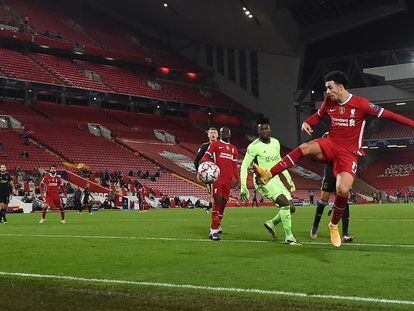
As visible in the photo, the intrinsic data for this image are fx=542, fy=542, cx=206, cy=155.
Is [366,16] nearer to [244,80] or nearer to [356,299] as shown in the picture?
[244,80]

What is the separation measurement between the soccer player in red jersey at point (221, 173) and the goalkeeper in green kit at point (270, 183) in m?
0.72

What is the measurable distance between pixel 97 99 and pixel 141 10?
47.9 feet

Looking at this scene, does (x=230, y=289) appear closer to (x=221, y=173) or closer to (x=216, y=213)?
(x=216, y=213)

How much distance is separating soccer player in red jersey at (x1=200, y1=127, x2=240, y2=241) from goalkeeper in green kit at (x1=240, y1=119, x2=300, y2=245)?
2.36 ft

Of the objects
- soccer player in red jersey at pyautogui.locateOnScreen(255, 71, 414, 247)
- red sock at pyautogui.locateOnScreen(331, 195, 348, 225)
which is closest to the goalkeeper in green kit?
red sock at pyautogui.locateOnScreen(331, 195, 348, 225)

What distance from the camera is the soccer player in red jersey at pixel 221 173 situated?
11.4m

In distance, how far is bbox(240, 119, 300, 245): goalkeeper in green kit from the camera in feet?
33.5

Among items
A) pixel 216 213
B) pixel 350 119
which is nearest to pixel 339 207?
pixel 350 119

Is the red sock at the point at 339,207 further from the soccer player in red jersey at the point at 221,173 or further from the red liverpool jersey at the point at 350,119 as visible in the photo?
the soccer player in red jersey at the point at 221,173

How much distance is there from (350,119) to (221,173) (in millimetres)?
3870

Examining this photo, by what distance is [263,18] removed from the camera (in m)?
53.6

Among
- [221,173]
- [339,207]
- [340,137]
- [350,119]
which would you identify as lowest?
[339,207]

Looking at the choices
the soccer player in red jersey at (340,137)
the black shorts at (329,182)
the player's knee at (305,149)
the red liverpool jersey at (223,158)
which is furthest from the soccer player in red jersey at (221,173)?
the player's knee at (305,149)

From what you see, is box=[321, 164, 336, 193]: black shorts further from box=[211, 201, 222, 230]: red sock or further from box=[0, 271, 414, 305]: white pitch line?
box=[0, 271, 414, 305]: white pitch line
